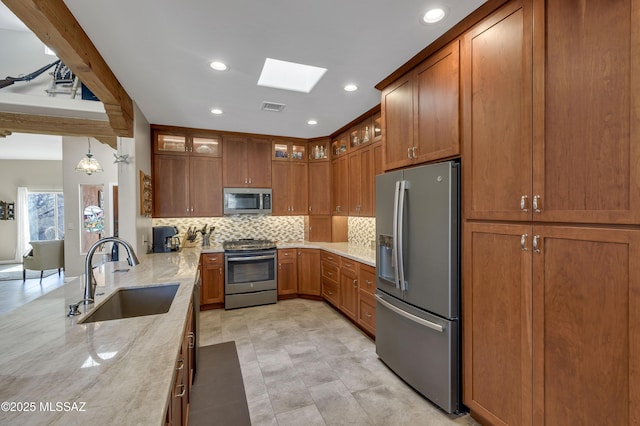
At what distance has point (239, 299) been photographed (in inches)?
164

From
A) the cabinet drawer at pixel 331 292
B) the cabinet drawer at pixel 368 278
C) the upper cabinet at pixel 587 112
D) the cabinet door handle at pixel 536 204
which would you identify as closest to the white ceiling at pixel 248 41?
the upper cabinet at pixel 587 112

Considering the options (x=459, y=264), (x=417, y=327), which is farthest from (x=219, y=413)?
(x=459, y=264)

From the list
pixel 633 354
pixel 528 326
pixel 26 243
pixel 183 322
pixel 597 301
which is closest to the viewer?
pixel 633 354

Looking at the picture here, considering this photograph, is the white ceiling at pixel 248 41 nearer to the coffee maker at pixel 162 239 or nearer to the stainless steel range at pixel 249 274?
the coffee maker at pixel 162 239

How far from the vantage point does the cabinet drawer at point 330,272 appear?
13.0 ft

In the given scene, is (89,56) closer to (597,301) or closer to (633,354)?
(597,301)

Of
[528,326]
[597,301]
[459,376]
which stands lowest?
[459,376]

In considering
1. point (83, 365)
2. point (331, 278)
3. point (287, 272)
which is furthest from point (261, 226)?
point (83, 365)

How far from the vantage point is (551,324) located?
1.43m

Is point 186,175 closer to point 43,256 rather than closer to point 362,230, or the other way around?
point 362,230

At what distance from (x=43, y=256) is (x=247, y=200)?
521 centimetres

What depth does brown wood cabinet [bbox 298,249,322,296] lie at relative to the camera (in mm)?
4508

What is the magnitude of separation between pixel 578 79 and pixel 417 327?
177 cm

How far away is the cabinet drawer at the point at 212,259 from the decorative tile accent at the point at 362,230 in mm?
2065
